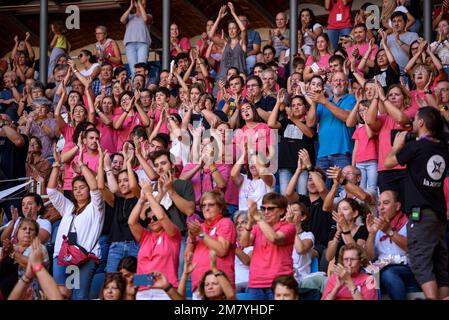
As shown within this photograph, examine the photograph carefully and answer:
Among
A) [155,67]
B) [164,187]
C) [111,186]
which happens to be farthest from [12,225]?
[155,67]

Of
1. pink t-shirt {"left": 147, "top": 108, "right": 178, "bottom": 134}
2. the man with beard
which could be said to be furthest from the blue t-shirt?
pink t-shirt {"left": 147, "top": 108, "right": 178, "bottom": 134}

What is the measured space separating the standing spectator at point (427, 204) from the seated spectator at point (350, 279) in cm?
40

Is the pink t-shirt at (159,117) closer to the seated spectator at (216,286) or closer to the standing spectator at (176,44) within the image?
the standing spectator at (176,44)

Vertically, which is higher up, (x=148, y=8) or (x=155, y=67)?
(x=148, y=8)

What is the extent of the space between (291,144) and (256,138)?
1.51ft

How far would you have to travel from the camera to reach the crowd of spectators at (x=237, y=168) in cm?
904

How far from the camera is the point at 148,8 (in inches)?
784

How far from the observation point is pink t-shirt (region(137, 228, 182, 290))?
953 centimetres

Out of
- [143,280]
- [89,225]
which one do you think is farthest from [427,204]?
[89,225]

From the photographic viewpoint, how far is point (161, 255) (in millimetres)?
9562

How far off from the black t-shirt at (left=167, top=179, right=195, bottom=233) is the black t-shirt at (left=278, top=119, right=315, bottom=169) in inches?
76.4

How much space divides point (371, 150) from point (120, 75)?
4.92 meters

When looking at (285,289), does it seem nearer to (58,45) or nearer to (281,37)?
(281,37)
